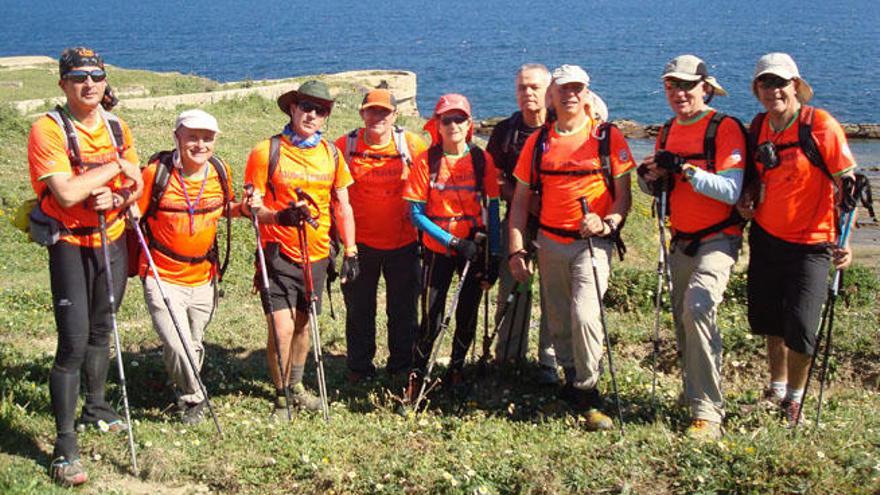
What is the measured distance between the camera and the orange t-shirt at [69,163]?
21.7 ft

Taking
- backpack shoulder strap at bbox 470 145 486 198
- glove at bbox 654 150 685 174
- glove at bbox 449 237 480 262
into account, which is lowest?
glove at bbox 449 237 480 262

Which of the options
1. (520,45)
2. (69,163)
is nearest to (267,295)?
(69,163)

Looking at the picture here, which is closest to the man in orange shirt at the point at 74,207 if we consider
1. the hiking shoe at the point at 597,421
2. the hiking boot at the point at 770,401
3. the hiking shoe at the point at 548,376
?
the hiking shoe at the point at 597,421

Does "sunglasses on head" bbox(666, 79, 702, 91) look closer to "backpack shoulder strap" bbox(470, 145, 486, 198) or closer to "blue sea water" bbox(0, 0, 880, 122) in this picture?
"backpack shoulder strap" bbox(470, 145, 486, 198)

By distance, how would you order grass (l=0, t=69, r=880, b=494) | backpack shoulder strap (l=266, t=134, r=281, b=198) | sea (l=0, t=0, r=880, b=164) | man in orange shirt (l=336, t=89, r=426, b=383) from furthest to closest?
sea (l=0, t=0, r=880, b=164), man in orange shirt (l=336, t=89, r=426, b=383), backpack shoulder strap (l=266, t=134, r=281, b=198), grass (l=0, t=69, r=880, b=494)

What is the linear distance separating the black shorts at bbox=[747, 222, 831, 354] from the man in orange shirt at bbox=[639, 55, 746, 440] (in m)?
0.25

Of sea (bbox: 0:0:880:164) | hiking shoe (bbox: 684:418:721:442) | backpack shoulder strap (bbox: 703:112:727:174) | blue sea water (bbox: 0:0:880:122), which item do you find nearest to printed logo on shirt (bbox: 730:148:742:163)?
backpack shoulder strap (bbox: 703:112:727:174)

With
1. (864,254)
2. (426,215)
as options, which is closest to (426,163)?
(426,215)

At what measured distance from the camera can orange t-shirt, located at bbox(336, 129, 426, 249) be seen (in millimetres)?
8703

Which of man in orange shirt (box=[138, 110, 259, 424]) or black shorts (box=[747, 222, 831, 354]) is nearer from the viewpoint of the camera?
black shorts (box=[747, 222, 831, 354])

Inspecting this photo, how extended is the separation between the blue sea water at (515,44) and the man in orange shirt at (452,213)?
44988 millimetres

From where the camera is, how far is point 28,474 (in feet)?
21.6

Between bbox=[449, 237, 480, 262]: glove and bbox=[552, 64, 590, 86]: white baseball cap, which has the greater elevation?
bbox=[552, 64, 590, 86]: white baseball cap

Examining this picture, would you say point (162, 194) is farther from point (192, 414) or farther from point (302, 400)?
point (302, 400)
